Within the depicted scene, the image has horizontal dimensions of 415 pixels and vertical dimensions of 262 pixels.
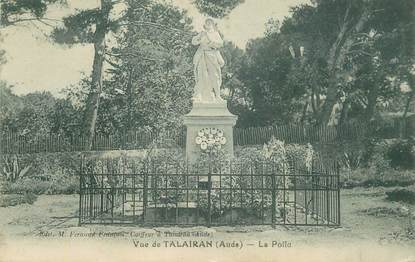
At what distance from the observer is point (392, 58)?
21375 millimetres

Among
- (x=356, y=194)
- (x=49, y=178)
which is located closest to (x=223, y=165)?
(x=356, y=194)

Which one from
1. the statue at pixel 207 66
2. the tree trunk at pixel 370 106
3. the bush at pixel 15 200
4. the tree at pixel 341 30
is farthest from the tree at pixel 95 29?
the tree trunk at pixel 370 106

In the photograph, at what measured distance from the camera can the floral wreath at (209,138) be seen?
476 inches

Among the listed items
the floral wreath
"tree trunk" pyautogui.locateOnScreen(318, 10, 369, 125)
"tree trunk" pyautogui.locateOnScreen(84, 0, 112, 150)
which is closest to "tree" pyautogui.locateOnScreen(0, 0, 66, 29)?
"tree trunk" pyautogui.locateOnScreen(84, 0, 112, 150)

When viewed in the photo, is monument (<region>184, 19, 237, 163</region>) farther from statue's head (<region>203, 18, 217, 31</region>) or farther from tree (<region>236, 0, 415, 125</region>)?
tree (<region>236, 0, 415, 125</region>)

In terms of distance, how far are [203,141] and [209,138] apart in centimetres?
15

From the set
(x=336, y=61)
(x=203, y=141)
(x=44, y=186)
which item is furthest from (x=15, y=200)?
(x=336, y=61)

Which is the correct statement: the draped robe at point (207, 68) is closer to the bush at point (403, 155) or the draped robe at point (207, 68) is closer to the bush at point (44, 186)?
the bush at point (44, 186)

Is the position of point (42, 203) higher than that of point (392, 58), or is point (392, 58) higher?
point (392, 58)

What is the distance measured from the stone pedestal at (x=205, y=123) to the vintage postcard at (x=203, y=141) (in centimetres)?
3

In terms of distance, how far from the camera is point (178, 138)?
21.7m

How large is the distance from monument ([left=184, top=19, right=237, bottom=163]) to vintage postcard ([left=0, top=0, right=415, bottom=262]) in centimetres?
3

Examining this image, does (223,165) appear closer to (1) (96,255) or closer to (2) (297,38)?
(1) (96,255)

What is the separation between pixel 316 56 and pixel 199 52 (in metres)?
11.8
